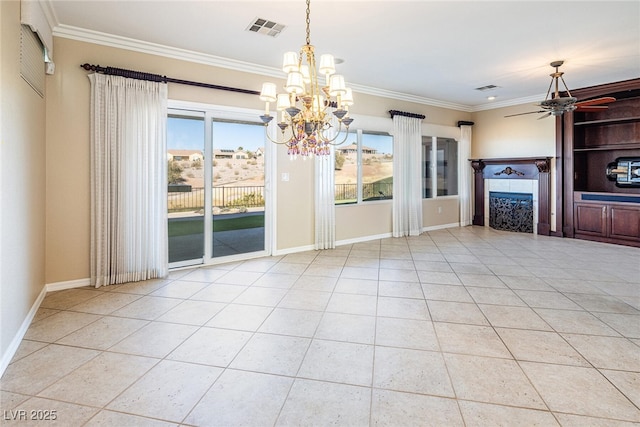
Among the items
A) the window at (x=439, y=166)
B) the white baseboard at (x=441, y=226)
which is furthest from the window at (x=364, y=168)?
the white baseboard at (x=441, y=226)

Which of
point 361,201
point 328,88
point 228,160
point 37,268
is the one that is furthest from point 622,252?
point 37,268

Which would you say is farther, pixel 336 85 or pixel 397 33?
pixel 397 33

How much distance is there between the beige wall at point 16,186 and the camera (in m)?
2.22

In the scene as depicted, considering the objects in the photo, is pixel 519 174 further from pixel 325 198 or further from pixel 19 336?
pixel 19 336

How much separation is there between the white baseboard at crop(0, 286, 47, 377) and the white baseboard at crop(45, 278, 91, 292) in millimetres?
266

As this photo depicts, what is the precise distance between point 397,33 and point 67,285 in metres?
4.64

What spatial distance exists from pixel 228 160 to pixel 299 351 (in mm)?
3201

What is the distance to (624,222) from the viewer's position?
582 cm

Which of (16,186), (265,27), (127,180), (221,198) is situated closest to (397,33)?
(265,27)

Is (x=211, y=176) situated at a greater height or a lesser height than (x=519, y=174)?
lesser

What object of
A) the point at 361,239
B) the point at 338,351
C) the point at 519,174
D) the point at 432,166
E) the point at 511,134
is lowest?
the point at 338,351

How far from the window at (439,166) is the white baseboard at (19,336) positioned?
21.9ft

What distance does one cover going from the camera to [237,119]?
4.82m

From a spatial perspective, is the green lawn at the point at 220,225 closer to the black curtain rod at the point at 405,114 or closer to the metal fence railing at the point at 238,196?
the metal fence railing at the point at 238,196
